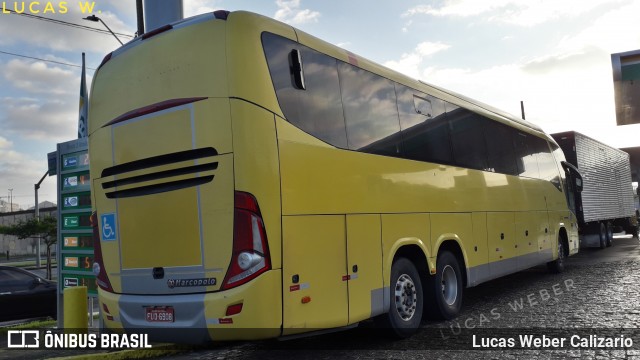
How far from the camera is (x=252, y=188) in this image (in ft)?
15.4

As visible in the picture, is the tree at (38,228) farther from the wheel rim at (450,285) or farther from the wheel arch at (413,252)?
the wheel arch at (413,252)

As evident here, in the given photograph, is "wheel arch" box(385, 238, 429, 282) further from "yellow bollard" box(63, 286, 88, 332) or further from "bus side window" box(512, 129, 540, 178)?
"bus side window" box(512, 129, 540, 178)

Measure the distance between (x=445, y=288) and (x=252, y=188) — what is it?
4.30 metres

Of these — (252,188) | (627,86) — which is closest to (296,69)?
(252,188)

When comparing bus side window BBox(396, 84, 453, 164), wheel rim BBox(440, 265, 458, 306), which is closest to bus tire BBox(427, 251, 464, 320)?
wheel rim BBox(440, 265, 458, 306)

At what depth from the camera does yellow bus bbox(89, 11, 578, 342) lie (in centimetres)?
473

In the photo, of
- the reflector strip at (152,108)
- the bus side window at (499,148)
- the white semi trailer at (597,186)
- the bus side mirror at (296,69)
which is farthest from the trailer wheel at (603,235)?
the reflector strip at (152,108)

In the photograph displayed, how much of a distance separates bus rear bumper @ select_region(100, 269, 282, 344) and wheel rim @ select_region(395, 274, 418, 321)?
2283 mm

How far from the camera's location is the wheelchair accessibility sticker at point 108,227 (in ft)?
18.5

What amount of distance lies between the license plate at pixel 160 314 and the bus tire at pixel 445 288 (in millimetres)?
3801

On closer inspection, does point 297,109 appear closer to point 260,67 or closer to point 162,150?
point 260,67

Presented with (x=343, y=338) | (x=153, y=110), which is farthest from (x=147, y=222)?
(x=343, y=338)

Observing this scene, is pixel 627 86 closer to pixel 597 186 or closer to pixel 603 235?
pixel 597 186

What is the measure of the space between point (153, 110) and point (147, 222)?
1.14m
